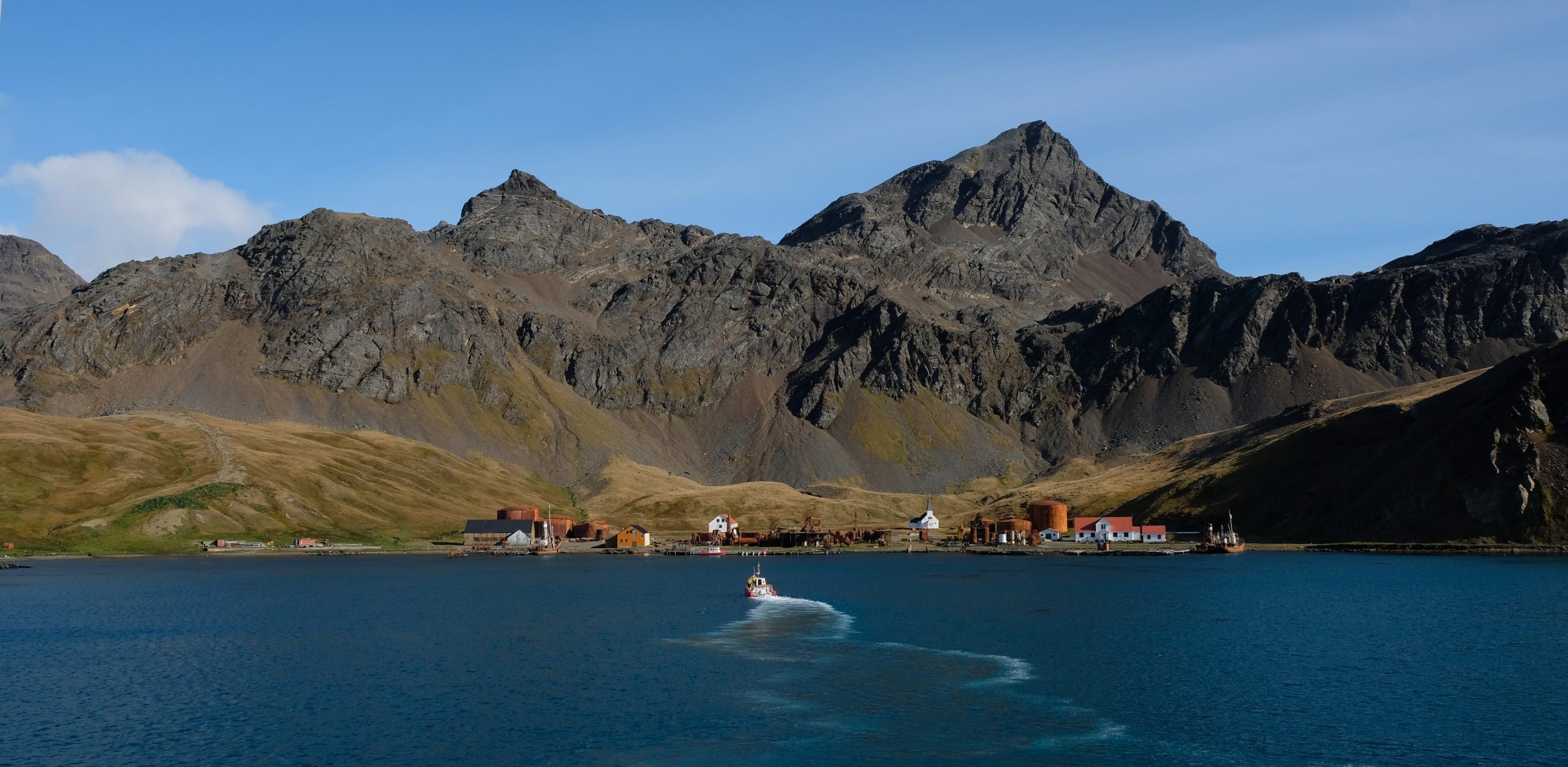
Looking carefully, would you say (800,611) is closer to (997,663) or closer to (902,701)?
(997,663)

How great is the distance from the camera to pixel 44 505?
196m

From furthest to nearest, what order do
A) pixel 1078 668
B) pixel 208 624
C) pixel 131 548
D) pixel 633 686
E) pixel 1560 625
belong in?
pixel 131 548, pixel 208 624, pixel 1560 625, pixel 1078 668, pixel 633 686

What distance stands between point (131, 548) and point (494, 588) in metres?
88.0

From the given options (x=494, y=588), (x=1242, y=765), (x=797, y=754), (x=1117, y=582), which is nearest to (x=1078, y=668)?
(x=1242, y=765)

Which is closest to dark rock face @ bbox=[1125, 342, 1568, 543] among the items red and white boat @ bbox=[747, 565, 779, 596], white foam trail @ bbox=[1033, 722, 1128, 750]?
red and white boat @ bbox=[747, 565, 779, 596]

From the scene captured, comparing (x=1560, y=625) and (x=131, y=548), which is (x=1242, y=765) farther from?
(x=131, y=548)

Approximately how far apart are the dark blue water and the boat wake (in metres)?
0.26

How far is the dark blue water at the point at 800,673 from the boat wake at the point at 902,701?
0.26m

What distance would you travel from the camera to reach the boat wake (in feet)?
179

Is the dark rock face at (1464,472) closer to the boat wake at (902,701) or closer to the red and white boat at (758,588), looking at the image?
the red and white boat at (758,588)

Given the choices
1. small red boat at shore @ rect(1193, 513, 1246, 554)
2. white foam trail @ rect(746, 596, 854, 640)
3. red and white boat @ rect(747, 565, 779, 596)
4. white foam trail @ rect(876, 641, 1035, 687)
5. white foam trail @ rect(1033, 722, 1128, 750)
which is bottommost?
white foam trail @ rect(1033, 722, 1128, 750)

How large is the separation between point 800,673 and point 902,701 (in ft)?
37.0

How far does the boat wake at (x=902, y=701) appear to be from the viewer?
54438 millimetres

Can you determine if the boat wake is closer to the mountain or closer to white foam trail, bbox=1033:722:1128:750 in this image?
white foam trail, bbox=1033:722:1128:750
